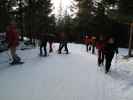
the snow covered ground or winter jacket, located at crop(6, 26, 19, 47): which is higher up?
winter jacket, located at crop(6, 26, 19, 47)

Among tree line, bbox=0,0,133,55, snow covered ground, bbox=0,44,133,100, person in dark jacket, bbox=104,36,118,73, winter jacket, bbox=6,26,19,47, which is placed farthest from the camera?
tree line, bbox=0,0,133,55

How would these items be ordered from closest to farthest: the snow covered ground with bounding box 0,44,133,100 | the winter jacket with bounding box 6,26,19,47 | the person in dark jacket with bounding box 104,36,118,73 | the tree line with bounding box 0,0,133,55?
the snow covered ground with bounding box 0,44,133,100 → the person in dark jacket with bounding box 104,36,118,73 → the winter jacket with bounding box 6,26,19,47 → the tree line with bounding box 0,0,133,55

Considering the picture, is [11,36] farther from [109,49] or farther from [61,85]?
[61,85]

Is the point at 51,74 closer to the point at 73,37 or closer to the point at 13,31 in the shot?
the point at 13,31

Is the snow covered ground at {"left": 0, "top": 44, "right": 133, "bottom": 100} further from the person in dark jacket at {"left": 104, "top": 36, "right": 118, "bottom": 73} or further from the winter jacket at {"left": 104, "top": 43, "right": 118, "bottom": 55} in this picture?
the winter jacket at {"left": 104, "top": 43, "right": 118, "bottom": 55}

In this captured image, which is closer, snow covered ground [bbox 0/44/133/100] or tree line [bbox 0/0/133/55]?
snow covered ground [bbox 0/44/133/100]

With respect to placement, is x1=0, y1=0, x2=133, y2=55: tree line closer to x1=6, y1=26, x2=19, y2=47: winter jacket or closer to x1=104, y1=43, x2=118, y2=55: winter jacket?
x1=104, y1=43, x2=118, y2=55: winter jacket

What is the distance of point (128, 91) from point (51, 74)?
11.5 ft

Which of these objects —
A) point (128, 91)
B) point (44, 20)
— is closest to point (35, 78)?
point (128, 91)

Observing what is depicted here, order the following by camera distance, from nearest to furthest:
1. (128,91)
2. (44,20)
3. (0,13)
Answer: (128,91) → (0,13) → (44,20)

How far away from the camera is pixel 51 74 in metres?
10.4

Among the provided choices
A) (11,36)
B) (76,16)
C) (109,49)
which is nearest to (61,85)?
(109,49)

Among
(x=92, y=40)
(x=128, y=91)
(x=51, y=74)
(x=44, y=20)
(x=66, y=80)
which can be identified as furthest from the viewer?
(x=44, y=20)

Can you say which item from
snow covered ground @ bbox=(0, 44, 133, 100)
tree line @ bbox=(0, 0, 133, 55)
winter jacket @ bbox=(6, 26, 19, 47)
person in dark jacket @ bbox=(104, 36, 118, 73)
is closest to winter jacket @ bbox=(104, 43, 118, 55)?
person in dark jacket @ bbox=(104, 36, 118, 73)
